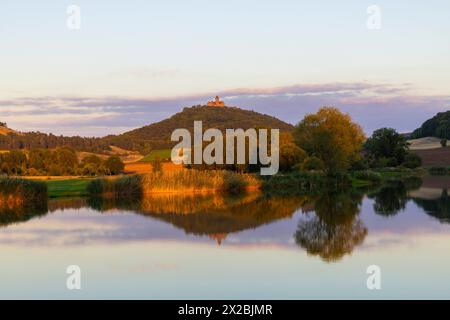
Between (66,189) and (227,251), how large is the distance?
24.5 meters

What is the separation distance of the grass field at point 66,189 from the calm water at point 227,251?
330 inches

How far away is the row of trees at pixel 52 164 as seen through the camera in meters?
54.0

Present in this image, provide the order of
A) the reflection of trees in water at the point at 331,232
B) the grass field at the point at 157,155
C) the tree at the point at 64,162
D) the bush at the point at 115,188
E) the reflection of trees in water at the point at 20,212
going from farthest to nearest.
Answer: the grass field at the point at 157,155, the tree at the point at 64,162, the bush at the point at 115,188, the reflection of trees in water at the point at 20,212, the reflection of trees in water at the point at 331,232

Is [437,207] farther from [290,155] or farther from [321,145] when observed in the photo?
[290,155]

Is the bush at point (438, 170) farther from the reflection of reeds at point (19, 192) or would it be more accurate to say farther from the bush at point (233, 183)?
A: the reflection of reeds at point (19, 192)

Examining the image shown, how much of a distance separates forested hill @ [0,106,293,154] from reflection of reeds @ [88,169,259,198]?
4010 cm

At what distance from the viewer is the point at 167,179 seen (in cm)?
3641

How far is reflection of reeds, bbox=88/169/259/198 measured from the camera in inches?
1383

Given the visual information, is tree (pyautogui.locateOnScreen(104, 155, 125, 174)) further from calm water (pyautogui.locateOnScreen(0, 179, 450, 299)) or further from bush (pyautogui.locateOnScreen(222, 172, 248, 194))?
calm water (pyautogui.locateOnScreen(0, 179, 450, 299))

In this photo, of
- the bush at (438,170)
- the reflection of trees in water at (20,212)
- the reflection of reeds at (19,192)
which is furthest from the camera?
the bush at (438,170)

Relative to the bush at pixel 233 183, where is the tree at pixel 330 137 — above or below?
above

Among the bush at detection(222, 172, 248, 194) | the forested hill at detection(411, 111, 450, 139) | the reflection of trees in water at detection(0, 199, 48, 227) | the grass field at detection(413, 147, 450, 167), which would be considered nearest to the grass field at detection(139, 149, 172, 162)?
the bush at detection(222, 172, 248, 194)

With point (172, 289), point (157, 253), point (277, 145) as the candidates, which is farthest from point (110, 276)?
point (277, 145)

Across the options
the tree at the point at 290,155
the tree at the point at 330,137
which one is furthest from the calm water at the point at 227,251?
the tree at the point at 290,155
